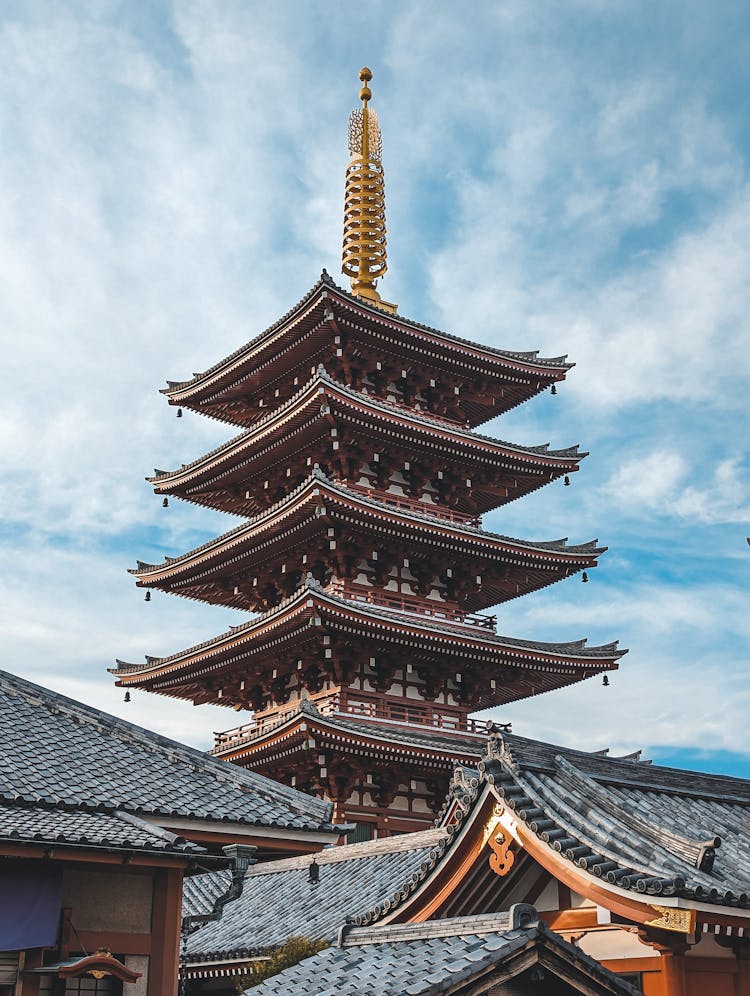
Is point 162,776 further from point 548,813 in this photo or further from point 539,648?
point 539,648

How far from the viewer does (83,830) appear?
414 inches

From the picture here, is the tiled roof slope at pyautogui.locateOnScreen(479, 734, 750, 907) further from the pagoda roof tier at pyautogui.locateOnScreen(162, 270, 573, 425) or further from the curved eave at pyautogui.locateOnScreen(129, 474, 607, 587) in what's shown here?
the pagoda roof tier at pyautogui.locateOnScreen(162, 270, 573, 425)

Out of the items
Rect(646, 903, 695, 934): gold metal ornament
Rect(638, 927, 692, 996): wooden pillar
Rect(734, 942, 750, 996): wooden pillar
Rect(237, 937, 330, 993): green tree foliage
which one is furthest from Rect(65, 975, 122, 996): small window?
Rect(734, 942, 750, 996): wooden pillar

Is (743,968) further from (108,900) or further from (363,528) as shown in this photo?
(363,528)

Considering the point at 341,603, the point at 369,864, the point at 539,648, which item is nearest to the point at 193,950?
the point at 369,864

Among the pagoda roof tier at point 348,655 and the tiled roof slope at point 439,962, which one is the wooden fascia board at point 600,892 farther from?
the pagoda roof tier at point 348,655

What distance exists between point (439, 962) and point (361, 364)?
89.4 ft

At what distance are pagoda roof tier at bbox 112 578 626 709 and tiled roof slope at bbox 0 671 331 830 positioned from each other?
13217 millimetres

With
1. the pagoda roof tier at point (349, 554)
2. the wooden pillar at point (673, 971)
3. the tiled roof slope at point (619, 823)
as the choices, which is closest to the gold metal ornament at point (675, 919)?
the tiled roof slope at point (619, 823)

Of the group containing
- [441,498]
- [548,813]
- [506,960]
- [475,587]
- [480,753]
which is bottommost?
[506,960]

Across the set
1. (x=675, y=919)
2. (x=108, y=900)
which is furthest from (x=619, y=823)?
(x=108, y=900)

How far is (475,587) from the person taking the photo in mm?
33469

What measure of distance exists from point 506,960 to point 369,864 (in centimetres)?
1511

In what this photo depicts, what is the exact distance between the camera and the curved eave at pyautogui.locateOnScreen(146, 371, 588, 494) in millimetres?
30094
